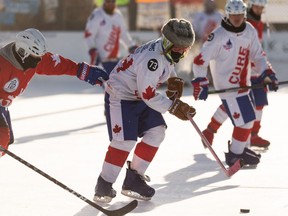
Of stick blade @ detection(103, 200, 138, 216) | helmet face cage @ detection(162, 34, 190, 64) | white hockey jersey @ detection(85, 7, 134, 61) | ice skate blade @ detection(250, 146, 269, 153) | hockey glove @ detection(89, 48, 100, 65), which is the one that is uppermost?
helmet face cage @ detection(162, 34, 190, 64)

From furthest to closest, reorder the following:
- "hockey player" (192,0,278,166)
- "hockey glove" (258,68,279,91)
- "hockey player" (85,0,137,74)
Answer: "hockey player" (85,0,137,74) → "hockey glove" (258,68,279,91) → "hockey player" (192,0,278,166)

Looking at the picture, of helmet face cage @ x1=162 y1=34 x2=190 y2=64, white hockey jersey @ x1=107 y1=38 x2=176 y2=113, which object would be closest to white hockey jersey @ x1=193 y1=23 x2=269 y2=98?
white hockey jersey @ x1=107 y1=38 x2=176 y2=113

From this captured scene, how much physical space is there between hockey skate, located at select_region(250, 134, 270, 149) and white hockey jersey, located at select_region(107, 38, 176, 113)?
6.96 ft

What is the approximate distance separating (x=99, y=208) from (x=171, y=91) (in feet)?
2.98

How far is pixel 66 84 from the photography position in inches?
508

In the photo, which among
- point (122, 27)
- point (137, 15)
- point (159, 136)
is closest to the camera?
point (159, 136)

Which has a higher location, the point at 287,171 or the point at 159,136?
the point at 159,136

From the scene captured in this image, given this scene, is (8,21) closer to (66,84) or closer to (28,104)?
(66,84)

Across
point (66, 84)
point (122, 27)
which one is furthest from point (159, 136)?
point (66, 84)

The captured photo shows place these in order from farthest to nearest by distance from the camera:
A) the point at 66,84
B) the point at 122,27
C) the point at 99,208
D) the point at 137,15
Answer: the point at 137,15 < the point at 66,84 < the point at 122,27 < the point at 99,208

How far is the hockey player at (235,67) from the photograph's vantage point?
6422 mm

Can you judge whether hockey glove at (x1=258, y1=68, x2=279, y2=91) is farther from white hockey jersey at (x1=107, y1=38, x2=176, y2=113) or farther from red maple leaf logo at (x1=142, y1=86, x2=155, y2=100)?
red maple leaf logo at (x1=142, y1=86, x2=155, y2=100)

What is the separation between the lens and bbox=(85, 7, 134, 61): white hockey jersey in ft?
32.7

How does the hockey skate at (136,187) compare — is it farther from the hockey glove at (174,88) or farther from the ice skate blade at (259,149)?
the ice skate blade at (259,149)
